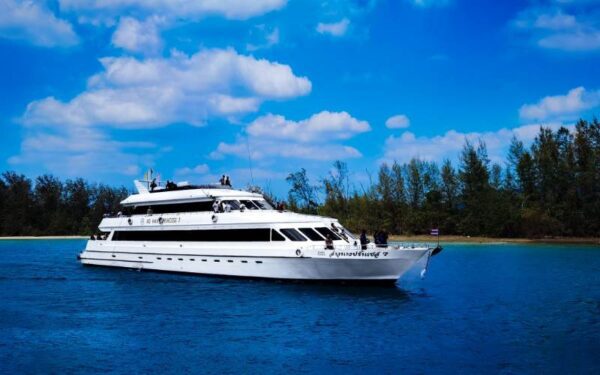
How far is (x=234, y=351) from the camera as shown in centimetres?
1758

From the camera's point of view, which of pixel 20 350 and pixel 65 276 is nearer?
pixel 20 350

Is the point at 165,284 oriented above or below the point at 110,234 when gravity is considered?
below

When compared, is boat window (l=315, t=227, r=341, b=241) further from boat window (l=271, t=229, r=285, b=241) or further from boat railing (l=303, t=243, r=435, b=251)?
boat window (l=271, t=229, r=285, b=241)

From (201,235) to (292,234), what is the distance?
705 centimetres

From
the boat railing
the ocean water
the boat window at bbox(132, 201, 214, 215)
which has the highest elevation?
the boat window at bbox(132, 201, 214, 215)

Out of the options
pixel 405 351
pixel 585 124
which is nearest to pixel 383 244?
pixel 405 351

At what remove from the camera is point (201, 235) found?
3475 centimetres

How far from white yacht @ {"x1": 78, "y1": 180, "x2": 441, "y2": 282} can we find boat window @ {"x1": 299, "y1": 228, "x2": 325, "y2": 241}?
54 mm

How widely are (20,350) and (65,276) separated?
21.8 m

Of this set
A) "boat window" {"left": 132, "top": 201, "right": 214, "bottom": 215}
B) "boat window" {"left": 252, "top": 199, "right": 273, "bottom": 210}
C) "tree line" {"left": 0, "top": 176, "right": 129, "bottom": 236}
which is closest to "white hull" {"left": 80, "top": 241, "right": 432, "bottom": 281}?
"boat window" {"left": 132, "top": 201, "right": 214, "bottom": 215}

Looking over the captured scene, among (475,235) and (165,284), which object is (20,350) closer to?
(165,284)

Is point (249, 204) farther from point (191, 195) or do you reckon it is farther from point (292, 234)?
point (292, 234)

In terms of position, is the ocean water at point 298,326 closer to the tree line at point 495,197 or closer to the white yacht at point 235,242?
the white yacht at point 235,242

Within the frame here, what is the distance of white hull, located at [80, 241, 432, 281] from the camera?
28.0 meters
